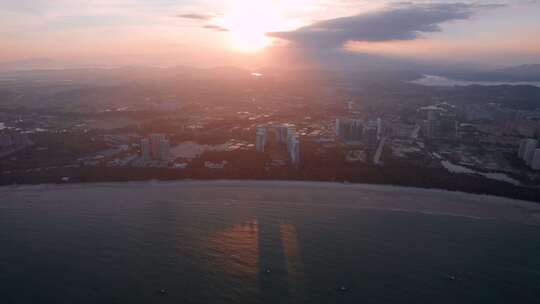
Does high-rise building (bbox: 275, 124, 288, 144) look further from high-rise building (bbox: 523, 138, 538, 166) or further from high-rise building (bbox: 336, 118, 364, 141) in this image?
high-rise building (bbox: 523, 138, 538, 166)

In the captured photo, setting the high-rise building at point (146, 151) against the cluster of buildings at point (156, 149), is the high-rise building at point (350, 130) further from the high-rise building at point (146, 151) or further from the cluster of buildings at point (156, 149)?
the high-rise building at point (146, 151)

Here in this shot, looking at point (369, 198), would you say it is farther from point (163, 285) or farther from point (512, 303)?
point (163, 285)

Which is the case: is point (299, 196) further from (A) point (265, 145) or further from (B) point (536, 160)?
(B) point (536, 160)

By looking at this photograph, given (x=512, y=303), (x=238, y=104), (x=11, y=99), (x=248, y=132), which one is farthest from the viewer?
(x=11, y=99)

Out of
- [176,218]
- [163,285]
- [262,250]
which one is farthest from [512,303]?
[176,218]

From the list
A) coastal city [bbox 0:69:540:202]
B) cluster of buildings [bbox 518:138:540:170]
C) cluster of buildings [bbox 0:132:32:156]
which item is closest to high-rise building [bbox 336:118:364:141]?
coastal city [bbox 0:69:540:202]
